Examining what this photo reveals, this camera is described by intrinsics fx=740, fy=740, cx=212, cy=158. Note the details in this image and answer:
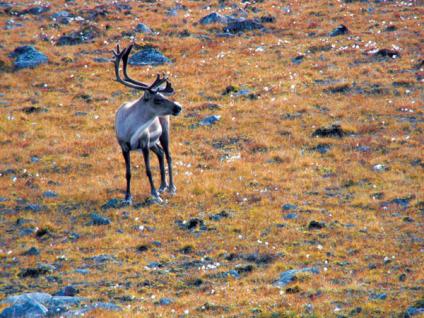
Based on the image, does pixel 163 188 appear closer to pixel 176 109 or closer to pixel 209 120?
pixel 176 109

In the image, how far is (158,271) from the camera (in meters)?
15.5

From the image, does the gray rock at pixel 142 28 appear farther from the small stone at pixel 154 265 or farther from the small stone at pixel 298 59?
the small stone at pixel 154 265

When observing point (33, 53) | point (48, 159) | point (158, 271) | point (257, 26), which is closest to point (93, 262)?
point (158, 271)

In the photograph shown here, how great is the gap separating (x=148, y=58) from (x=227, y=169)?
13985 millimetres

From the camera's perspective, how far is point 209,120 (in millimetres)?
26750

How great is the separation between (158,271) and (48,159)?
30.8 ft

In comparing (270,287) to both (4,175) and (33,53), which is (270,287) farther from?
(33,53)

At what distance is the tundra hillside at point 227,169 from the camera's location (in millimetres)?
14484

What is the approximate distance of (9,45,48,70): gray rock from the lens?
34094 millimetres

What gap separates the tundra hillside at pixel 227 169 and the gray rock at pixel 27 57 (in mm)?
96

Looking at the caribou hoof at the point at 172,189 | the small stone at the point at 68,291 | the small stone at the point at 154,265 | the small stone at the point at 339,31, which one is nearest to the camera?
the small stone at the point at 68,291

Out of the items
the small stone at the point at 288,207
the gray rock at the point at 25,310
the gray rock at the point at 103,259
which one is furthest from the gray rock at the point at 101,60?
the gray rock at the point at 25,310

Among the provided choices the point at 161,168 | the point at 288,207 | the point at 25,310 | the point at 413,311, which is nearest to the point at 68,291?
the point at 25,310

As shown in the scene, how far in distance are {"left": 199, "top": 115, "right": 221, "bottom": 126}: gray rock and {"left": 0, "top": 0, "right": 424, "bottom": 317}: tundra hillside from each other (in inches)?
3.7
